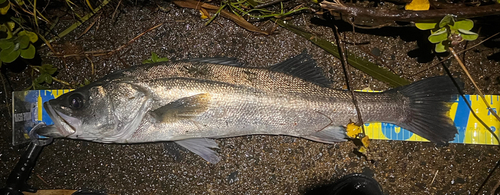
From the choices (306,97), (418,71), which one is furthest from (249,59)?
(418,71)

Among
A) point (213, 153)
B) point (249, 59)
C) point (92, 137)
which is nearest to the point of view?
point (92, 137)

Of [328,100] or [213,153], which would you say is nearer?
[328,100]

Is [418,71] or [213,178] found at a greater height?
[418,71]

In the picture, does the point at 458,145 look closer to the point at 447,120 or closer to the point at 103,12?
the point at 447,120

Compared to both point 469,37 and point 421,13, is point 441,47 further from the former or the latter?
point 421,13

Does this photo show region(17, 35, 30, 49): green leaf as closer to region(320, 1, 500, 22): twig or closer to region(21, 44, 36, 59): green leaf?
region(21, 44, 36, 59): green leaf

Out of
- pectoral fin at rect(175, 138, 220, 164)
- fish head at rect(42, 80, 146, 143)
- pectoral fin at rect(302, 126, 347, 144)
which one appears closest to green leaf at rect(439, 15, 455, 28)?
pectoral fin at rect(302, 126, 347, 144)

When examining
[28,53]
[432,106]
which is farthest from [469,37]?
[28,53]
